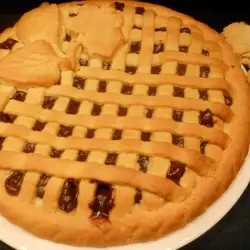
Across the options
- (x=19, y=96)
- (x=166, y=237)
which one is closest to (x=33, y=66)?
(x=19, y=96)

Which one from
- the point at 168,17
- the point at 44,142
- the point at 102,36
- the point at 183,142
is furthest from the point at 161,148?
the point at 168,17

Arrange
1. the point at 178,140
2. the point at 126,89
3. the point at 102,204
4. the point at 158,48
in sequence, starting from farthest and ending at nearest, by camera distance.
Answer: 1. the point at 158,48
2. the point at 126,89
3. the point at 178,140
4. the point at 102,204

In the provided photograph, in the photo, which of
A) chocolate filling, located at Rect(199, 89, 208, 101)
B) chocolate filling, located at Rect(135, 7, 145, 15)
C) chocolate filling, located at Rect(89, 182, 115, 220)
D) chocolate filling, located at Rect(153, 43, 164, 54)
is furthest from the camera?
chocolate filling, located at Rect(135, 7, 145, 15)

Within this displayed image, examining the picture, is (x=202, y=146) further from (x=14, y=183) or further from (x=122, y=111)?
(x=14, y=183)

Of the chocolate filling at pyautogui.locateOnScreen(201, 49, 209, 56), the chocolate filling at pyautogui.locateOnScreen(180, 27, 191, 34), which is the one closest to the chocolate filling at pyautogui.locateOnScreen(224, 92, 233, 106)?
the chocolate filling at pyautogui.locateOnScreen(201, 49, 209, 56)

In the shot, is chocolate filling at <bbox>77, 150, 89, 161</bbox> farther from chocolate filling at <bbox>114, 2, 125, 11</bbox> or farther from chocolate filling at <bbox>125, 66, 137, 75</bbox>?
chocolate filling at <bbox>114, 2, 125, 11</bbox>

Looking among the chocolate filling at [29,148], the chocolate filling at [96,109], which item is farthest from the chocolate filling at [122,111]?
the chocolate filling at [29,148]
